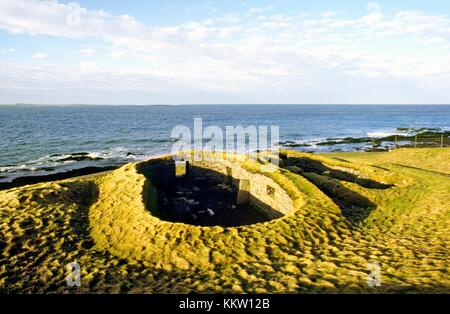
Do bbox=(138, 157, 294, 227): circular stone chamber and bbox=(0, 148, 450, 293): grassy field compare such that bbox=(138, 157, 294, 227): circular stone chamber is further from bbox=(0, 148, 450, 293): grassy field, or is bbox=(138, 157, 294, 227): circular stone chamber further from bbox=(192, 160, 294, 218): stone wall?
bbox=(0, 148, 450, 293): grassy field

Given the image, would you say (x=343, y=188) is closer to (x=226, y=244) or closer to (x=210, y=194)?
(x=226, y=244)

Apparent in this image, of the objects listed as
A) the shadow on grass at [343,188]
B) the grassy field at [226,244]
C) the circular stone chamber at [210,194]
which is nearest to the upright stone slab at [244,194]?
the circular stone chamber at [210,194]

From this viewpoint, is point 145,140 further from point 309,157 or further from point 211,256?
point 211,256

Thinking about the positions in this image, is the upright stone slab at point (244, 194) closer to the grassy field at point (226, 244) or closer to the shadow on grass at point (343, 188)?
the grassy field at point (226, 244)

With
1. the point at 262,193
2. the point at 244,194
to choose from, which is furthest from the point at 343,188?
the point at 244,194
